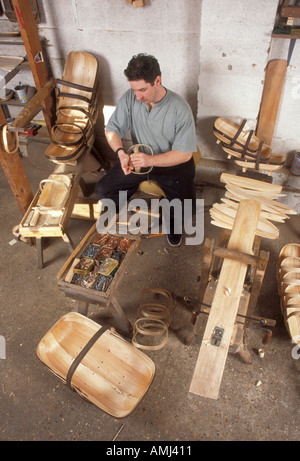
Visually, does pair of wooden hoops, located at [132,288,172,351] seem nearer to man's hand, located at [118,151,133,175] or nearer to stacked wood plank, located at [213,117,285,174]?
man's hand, located at [118,151,133,175]

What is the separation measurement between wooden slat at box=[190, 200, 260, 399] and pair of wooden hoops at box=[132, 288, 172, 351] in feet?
3.16

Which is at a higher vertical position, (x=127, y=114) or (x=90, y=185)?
(x=127, y=114)

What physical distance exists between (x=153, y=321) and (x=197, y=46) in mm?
2994

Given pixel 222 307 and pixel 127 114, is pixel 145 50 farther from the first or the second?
pixel 222 307

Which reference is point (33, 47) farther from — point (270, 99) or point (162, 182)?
point (270, 99)

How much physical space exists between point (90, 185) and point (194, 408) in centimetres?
331

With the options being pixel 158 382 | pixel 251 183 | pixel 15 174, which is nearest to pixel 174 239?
pixel 251 183

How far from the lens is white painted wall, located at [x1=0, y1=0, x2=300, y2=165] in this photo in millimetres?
3164

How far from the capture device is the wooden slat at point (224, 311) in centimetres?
197

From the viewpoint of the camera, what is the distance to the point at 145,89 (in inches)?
118

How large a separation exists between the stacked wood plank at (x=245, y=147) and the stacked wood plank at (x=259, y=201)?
10.7 inches

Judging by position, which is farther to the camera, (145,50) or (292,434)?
(145,50)

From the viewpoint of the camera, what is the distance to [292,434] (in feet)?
8.54

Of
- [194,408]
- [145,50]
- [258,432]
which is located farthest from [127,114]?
[258,432]
